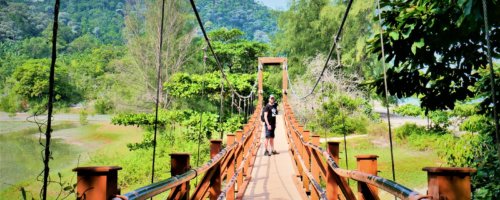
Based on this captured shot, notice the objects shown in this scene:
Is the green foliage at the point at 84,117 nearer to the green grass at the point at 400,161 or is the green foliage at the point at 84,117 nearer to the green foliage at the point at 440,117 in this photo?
the green grass at the point at 400,161

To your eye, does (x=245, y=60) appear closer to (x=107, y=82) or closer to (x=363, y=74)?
(x=363, y=74)

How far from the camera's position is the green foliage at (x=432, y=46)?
315cm

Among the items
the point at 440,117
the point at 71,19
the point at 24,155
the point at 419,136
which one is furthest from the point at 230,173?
the point at 71,19

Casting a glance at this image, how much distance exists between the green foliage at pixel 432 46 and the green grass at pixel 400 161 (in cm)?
506

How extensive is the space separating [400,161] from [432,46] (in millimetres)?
8097

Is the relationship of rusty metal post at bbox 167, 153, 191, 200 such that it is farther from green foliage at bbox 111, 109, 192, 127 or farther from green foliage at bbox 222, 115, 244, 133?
green foliage at bbox 111, 109, 192, 127

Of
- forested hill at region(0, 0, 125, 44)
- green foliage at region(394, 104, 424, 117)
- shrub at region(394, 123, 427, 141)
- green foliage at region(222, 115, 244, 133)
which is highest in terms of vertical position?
forested hill at region(0, 0, 125, 44)

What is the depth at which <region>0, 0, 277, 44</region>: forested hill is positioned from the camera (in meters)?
25.0

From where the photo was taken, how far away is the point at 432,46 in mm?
3398

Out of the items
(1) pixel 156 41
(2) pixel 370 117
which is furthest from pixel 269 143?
(1) pixel 156 41

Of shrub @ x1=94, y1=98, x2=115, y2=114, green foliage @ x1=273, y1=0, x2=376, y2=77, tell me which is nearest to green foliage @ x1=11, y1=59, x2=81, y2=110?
shrub @ x1=94, y1=98, x2=115, y2=114

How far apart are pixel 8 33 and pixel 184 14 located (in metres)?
9.46

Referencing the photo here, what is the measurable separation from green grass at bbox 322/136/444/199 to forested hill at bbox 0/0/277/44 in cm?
920

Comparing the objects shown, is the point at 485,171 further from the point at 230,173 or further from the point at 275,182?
the point at 275,182
